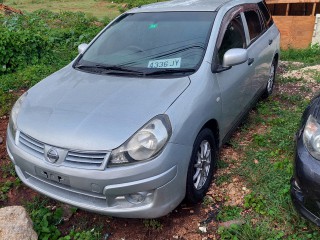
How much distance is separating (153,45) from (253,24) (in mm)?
1561

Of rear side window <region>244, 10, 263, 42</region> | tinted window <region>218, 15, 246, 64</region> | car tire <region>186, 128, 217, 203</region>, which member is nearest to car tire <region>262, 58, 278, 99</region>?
rear side window <region>244, 10, 263, 42</region>

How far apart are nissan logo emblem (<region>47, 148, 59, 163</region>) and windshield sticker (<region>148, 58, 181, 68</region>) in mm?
1193

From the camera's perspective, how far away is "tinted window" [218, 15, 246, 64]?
10.7 feet

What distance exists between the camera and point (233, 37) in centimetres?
348

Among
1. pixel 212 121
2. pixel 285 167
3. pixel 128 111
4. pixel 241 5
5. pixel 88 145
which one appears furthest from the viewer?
pixel 241 5

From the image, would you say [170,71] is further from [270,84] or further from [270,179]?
[270,84]

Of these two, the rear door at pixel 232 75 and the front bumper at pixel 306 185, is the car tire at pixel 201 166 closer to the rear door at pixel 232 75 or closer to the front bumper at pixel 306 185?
the rear door at pixel 232 75

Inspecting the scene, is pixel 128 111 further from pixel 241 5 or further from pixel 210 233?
pixel 241 5

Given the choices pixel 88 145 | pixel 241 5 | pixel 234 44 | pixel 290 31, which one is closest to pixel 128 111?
pixel 88 145

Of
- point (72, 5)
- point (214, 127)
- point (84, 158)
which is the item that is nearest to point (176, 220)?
point (214, 127)

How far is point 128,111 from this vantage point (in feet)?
8.20

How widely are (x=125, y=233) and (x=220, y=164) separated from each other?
4.06 feet

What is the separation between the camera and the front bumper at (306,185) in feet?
7.03

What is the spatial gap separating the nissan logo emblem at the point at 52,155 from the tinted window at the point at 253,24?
266 centimetres
